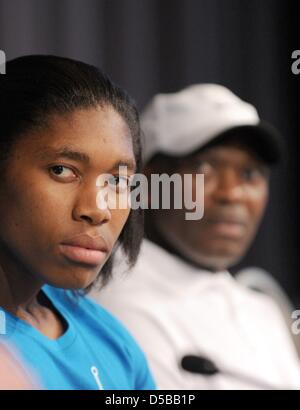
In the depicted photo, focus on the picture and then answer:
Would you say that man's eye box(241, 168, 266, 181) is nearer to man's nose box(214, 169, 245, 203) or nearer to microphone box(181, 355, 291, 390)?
man's nose box(214, 169, 245, 203)

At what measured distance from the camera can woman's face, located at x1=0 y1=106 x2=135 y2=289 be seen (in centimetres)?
50

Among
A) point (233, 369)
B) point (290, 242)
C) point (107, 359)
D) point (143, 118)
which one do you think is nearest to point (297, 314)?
point (290, 242)

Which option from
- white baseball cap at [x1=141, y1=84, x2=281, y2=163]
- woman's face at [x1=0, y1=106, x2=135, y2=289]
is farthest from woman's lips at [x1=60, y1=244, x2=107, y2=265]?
white baseball cap at [x1=141, y1=84, x2=281, y2=163]

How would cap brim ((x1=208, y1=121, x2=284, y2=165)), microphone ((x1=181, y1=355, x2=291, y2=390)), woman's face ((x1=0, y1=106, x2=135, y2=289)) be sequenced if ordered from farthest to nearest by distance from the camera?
cap brim ((x1=208, y1=121, x2=284, y2=165)) < microphone ((x1=181, y1=355, x2=291, y2=390)) < woman's face ((x1=0, y1=106, x2=135, y2=289))

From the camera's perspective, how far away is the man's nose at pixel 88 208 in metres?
0.51

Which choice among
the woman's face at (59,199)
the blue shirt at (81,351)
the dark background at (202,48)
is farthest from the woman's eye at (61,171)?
the dark background at (202,48)

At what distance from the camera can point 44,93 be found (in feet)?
1.66

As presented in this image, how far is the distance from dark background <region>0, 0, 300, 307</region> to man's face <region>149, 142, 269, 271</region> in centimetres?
15

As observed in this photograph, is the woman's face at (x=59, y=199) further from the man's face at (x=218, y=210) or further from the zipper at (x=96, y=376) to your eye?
the man's face at (x=218, y=210)

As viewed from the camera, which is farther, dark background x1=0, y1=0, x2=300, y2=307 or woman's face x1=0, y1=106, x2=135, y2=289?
dark background x1=0, y1=0, x2=300, y2=307

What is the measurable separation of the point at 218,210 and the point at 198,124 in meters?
0.12

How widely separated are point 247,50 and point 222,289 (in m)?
0.36

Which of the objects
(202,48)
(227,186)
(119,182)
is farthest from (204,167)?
(119,182)

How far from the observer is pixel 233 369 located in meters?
0.83
